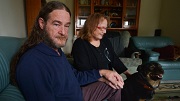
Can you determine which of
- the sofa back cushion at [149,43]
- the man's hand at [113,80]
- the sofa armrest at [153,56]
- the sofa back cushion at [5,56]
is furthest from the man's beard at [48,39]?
the sofa back cushion at [149,43]

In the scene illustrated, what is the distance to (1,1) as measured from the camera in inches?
52.5

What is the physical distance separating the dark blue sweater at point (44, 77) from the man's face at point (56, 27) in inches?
2.1

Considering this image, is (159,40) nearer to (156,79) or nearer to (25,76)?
(156,79)

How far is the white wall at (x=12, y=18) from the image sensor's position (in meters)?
1.38

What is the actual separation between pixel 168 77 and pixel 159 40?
816 mm

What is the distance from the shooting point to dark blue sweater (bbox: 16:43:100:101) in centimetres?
68

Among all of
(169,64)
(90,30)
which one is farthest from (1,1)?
(169,64)

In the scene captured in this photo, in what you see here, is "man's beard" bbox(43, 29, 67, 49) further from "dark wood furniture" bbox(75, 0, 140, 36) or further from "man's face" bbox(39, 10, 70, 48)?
"dark wood furniture" bbox(75, 0, 140, 36)

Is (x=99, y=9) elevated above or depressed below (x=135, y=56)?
above

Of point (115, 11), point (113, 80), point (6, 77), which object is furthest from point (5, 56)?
point (115, 11)

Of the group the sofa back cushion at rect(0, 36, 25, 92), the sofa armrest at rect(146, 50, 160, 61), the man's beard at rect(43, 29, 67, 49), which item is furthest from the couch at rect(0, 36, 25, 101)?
the sofa armrest at rect(146, 50, 160, 61)

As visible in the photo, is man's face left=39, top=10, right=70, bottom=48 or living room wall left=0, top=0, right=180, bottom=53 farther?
living room wall left=0, top=0, right=180, bottom=53

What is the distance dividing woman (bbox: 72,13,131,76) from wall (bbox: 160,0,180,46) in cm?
292

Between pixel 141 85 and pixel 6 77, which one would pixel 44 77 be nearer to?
pixel 6 77
